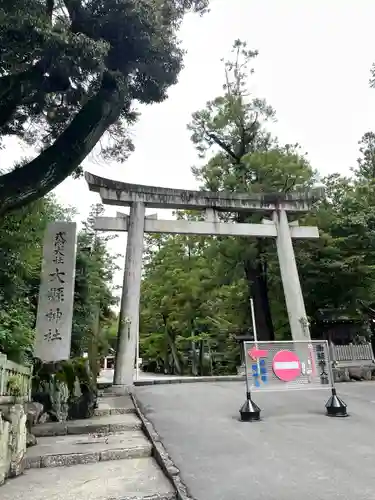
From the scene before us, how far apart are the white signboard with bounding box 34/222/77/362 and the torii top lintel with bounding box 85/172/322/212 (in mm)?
3220

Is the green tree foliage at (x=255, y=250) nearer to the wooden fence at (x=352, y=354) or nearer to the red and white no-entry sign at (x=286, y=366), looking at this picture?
the wooden fence at (x=352, y=354)

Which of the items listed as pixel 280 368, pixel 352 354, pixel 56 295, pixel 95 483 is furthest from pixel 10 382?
pixel 352 354

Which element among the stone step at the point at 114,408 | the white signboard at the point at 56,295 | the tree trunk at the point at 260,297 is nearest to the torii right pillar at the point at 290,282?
the tree trunk at the point at 260,297

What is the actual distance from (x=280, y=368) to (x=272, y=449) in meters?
2.01

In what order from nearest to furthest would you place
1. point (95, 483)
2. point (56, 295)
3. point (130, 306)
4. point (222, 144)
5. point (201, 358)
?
point (95, 483) → point (56, 295) → point (130, 306) → point (222, 144) → point (201, 358)

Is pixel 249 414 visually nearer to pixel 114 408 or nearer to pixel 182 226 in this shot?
pixel 114 408

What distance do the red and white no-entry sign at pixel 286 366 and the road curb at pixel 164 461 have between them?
227cm

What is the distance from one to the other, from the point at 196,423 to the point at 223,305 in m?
13.8

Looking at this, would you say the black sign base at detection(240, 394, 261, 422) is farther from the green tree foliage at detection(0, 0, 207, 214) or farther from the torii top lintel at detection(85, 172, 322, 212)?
the torii top lintel at detection(85, 172, 322, 212)

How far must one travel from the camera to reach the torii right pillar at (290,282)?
12328 mm

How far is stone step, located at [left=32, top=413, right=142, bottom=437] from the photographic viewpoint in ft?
18.7

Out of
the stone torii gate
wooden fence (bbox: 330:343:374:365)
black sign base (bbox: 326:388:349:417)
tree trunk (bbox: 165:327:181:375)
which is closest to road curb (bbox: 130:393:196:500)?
black sign base (bbox: 326:388:349:417)

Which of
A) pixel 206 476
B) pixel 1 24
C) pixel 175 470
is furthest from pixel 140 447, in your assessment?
pixel 1 24

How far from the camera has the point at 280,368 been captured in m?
6.47
